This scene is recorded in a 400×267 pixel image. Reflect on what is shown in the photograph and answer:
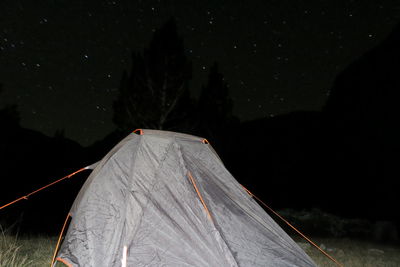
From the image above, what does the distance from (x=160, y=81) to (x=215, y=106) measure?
14587 millimetres

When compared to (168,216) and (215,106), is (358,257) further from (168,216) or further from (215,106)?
(215,106)

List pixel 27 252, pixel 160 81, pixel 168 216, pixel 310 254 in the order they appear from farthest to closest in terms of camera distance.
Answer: pixel 160 81 → pixel 310 254 → pixel 27 252 → pixel 168 216

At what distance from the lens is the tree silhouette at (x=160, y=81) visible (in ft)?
66.8

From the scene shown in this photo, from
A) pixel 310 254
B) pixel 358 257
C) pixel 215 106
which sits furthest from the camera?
pixel 215 106

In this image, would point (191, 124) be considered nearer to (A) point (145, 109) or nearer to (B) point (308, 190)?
(A) point (145, 109)

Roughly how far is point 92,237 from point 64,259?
1.58ft

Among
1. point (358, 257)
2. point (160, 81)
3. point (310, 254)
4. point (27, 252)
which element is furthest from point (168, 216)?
point (160, 81)

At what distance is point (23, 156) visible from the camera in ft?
147

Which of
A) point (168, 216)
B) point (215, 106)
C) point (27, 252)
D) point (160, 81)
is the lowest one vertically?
point (27, 252)

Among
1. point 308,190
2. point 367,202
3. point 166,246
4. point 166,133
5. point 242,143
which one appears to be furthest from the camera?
point 242,143

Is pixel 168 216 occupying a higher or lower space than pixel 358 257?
higher

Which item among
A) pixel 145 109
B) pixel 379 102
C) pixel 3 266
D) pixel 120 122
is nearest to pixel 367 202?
pixel 379 102

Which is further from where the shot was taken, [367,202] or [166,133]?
[367,202]

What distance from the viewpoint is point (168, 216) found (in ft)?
16.0
